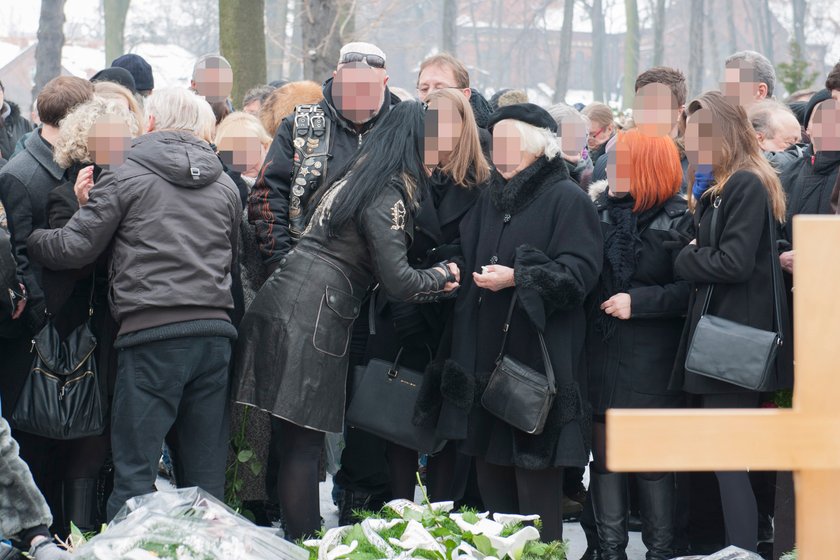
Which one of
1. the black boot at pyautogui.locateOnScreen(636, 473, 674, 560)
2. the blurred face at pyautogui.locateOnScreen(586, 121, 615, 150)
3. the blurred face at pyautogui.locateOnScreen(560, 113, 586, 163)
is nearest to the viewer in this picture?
the black boot at pyautogui.locateOnScreen(636, 473, 674, 560)

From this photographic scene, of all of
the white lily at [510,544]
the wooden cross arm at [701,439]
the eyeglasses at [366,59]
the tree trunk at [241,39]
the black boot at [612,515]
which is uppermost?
the tree trunk at [241,39]

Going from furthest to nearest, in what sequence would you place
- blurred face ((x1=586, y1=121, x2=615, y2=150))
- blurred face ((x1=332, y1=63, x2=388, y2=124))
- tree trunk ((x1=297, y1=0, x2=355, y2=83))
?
tree trunk ((x1=297, y1=0, x2=355, y2=83)), blurred face ((x1=586, y1=121, x2=615, y2=150)), blurred face ((x1=332, y1=63, x2=388, y2=124))

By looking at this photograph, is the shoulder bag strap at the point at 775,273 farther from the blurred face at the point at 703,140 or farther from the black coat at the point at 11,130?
the black coat at the point at 11,130

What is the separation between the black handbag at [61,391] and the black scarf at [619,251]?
2.00 metres

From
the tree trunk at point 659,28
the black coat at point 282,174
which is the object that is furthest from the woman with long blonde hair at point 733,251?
the tree trunk at point 659,28

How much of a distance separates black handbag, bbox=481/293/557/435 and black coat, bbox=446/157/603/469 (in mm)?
58

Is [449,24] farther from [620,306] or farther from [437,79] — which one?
[620,306]

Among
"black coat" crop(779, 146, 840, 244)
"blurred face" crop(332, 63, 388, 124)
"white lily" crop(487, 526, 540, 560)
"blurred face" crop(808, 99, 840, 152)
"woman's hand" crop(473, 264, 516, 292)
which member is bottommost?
"white lily" crop(487, 526, 540, 560)

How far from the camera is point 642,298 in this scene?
→ 4.43 m

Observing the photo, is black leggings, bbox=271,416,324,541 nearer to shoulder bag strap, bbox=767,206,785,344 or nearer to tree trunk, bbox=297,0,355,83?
shoulder bag strap, bbox=767,206,785,344

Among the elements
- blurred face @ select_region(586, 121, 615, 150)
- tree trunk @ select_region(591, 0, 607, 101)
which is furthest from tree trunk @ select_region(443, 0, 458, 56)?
blurred face @ select_region(586, 121, 615, 150)

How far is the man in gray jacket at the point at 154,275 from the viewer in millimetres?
4086

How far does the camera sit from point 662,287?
446 cm

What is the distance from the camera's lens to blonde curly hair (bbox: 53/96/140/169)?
4375 millimetres
